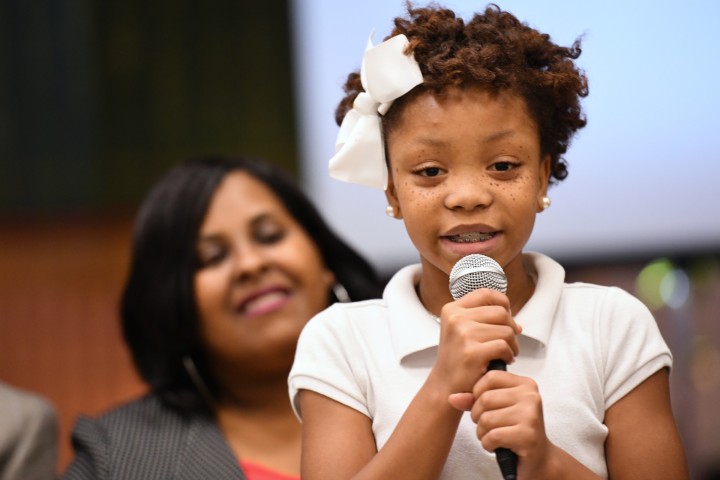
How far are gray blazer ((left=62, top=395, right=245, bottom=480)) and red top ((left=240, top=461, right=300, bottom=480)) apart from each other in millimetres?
67

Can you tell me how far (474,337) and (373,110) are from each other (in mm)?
330

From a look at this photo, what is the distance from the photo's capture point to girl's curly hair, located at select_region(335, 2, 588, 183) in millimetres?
1088

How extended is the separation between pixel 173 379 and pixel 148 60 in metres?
2.46

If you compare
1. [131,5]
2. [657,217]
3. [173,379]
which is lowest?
[173,379]

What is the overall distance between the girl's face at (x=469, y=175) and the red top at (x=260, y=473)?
86cm

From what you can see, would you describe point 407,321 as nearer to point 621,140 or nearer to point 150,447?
point 150,447

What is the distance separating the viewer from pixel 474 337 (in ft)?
3.21

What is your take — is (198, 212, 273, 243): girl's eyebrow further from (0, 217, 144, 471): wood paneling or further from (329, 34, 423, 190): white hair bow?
(0, 217, 144, 471): wood paneling

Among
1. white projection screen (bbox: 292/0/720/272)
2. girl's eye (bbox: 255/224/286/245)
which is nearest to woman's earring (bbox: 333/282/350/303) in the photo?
girl's eye (bbox: 255/224/286/245)

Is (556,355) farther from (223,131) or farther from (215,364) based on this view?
(223,131)

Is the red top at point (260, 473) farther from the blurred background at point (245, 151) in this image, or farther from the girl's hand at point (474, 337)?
the blurred background at point (245, 151)

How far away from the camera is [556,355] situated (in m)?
1.12

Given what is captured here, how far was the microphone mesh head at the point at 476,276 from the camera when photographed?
1.02 meters

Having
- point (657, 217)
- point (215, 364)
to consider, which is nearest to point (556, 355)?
point (215, 364)
